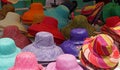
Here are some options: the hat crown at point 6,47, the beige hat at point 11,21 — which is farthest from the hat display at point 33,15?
the hat crown at point 6,47

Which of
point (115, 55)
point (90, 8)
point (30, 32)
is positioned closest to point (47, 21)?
point (30, 32)

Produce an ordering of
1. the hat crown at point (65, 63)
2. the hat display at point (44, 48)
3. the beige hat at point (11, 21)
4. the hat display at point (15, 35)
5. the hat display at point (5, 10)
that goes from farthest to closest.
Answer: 1. the hat display at point (5, 10)
2. the beige hat at point (11, 21)
3. the hat display at point (15, 35)
4. the hat display at point (44, 48)
5. the hat crown at point (65, 63)

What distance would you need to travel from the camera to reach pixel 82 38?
957 millimetres

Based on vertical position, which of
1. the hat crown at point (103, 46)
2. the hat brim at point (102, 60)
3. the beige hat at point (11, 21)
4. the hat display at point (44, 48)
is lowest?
the beige hat at point (11, 21)

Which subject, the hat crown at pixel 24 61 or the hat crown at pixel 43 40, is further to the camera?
the hat crown at pixel 43 40

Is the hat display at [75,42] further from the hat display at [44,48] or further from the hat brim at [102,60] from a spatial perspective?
the hat brim at [102,60]

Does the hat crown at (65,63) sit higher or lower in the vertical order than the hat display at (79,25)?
higher

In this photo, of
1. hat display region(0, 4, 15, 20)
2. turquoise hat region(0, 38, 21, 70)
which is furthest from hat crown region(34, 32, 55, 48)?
hat display region(0, 4, 15, 20)

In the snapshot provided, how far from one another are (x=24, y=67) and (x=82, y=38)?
314 millimetres

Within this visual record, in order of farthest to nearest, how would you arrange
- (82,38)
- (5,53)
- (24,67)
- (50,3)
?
(50,3) < (82,38) < (5,53) < (24,67)

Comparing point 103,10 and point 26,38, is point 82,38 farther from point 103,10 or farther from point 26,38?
point 103,10

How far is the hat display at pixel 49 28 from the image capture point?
1.06 m

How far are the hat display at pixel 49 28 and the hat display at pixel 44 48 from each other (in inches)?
5.8

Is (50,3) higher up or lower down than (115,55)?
lower down
